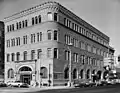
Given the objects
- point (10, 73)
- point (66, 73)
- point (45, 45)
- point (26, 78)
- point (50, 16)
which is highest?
point (50, 16)

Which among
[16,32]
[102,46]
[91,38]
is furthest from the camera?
[102,46]

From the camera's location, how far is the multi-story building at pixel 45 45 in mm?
28984

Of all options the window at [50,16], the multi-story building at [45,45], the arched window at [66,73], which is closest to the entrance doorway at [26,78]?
the multi-story building at [45,45]

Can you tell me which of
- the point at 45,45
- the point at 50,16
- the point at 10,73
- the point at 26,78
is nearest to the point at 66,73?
the point at 45,45

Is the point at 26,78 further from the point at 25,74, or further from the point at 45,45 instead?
the point at 45,45

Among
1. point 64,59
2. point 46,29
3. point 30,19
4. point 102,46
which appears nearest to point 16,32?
point 30,19

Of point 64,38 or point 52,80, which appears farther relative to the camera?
point 64,38

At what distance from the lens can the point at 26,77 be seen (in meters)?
31.2

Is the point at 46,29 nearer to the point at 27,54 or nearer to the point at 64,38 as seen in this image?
the point at 64,38

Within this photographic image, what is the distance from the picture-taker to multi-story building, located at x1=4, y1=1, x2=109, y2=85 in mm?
28984

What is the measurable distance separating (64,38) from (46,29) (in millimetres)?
3741

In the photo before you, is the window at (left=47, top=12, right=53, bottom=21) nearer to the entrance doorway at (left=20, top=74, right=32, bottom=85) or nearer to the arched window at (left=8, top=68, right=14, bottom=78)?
the entrance doorway at (left=20, top=74, right=32, bottom=85)

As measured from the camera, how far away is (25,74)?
102 feet

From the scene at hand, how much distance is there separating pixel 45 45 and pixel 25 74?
6222 mm
